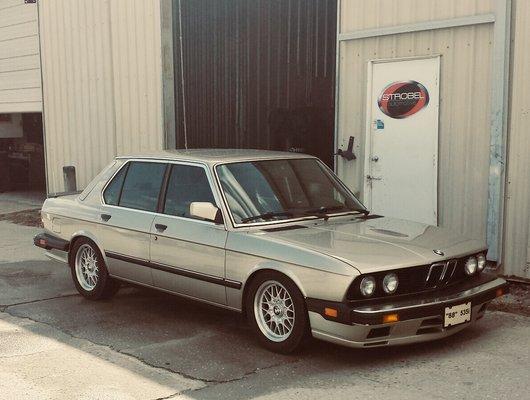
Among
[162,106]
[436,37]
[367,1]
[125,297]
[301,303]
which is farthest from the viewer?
[162,106]

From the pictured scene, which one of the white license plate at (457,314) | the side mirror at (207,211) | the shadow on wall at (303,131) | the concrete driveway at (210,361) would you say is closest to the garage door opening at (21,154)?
the shadow on wall at (303,131)

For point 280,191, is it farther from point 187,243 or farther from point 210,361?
point 210,361

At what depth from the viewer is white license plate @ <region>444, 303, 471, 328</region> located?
502 centimetres

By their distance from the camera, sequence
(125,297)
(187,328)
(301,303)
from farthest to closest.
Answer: (125,297)
(187,328)
(301,303)

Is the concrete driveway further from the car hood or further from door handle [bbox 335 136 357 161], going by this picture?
door handle [bbox 335 136 357 161]

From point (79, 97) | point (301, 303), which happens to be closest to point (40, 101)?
point (79, 97)

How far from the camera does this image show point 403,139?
8.41 m

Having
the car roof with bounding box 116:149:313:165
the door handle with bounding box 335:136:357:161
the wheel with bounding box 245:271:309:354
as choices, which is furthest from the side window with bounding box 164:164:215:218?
the door handle with bounding box 335:136:357:161

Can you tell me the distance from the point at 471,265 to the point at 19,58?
486 inches

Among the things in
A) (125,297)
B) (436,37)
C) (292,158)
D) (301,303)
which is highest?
(436,37)

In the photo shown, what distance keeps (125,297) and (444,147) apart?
12.5ft

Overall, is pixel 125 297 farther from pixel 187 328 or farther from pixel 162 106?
pixel 162 106

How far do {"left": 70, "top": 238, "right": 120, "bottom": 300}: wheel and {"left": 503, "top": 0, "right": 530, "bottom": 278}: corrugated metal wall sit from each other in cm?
401

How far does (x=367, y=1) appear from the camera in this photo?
856 cm
